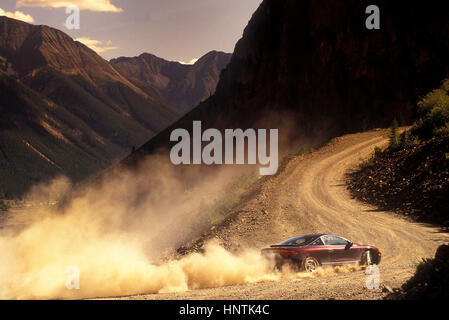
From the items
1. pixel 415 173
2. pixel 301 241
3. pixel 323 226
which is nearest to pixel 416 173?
pixel 415 173

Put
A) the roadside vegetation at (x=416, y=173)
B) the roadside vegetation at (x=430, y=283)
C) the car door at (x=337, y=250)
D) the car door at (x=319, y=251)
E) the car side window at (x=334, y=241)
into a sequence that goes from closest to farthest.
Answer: the roadside vegetation at (x=430, y=283), the car door at (x=319, y=251), the car door at (x=337, y=250), the car side window at (x=334, y=241), the roadside vegetation at (x=416, y=173)

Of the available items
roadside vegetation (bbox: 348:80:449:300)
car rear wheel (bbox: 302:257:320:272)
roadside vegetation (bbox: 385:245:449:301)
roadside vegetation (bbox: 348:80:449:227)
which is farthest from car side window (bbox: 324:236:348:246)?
roadside vegetation (bbox: 348:80:449:227)

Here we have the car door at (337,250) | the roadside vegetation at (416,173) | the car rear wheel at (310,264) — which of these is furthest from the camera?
the roadside vegetation at (416,173)

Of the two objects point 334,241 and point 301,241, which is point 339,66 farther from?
point 301,241

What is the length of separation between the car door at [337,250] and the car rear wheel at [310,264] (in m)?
0.61

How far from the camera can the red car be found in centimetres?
1312

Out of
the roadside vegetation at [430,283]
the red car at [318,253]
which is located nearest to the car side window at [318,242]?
the red car at [318,253]

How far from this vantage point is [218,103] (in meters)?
68.3

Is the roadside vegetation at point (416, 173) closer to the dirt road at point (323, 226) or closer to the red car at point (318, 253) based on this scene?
the dirt road at point (323, 226)

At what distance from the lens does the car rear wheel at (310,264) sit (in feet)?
42.8

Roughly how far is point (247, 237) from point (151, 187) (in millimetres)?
38889

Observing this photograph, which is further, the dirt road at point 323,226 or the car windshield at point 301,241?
the car windshield at point 301,241

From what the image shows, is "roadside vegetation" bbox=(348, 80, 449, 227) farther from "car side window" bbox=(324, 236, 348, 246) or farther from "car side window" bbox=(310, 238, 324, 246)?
"car side window" bbox=(310, 238, 324, 246)

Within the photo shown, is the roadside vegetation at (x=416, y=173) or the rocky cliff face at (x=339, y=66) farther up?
the rocky cliff face at (x=339, y=66)
